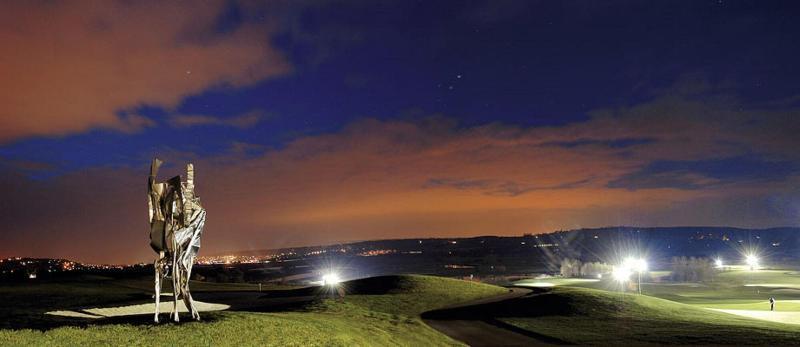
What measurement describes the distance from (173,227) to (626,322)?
41285mm

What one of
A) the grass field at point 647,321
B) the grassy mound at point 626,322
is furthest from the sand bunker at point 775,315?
the grassy mound at point 626,322

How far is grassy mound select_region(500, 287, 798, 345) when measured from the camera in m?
40.3

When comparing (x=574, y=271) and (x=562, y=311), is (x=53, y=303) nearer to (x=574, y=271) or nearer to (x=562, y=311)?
(x=562, y=311)

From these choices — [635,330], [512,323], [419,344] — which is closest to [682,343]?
[635,330]

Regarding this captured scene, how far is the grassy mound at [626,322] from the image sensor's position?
40.3 metres

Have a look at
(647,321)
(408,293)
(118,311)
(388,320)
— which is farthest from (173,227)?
(647,321)

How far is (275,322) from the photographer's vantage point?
92.5 ft

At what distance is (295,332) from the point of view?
2648 cm

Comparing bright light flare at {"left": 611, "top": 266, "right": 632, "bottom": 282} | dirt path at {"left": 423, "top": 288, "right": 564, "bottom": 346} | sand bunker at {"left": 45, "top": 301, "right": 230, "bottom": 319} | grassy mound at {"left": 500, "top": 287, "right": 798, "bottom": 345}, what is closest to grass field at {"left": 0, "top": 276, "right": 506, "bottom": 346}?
sand bunker at {"left": 45, "top": 301, "right": 230, "bottom": 319}

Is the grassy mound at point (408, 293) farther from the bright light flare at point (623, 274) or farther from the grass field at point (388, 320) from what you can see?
the bright light flare at point (623, 274)

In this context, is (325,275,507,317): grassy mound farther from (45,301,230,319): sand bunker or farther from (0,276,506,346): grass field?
(45,301,230,319): sand bunker

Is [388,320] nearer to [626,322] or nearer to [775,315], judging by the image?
[626,322]

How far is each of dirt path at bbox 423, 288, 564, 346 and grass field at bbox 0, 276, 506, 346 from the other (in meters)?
2.25

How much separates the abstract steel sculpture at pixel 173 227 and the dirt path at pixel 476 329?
21.7m
